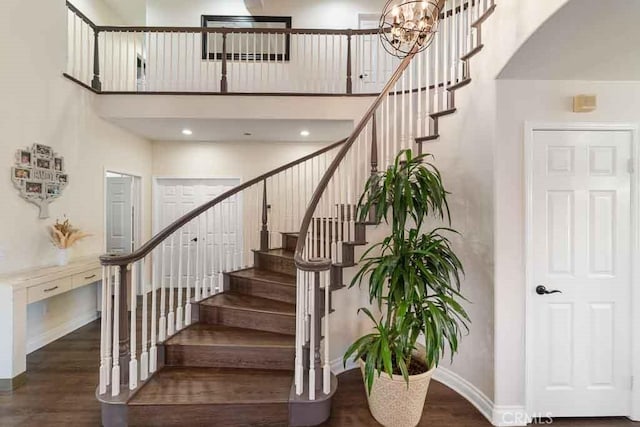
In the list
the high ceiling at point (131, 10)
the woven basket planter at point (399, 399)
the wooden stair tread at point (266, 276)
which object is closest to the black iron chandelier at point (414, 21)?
the woven basket planter at point (399, 399)

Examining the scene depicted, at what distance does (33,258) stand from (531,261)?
179 inches

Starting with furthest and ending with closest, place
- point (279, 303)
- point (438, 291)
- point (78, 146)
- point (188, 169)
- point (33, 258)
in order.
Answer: point (188, 169) → point (78, 146) → point (33, 258) → point (279, 303) → point (438, 291)

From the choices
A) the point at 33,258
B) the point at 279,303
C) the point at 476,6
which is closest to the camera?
the point at 476,6

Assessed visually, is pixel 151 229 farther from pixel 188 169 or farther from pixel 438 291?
pixel 438 291

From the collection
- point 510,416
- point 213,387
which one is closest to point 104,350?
point 213,387

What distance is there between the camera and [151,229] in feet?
17.4

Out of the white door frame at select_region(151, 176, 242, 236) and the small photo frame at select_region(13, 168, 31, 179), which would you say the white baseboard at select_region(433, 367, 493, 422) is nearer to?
the white door frame at select_region(151, 176, 242, 236)

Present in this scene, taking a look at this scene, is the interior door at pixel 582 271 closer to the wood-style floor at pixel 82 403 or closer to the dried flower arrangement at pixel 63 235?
the wood-style floor at pixel 82 403

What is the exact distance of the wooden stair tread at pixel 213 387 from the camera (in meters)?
2.06

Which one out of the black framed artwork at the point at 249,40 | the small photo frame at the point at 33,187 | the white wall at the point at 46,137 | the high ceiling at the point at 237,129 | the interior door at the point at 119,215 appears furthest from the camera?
the black framed artwork at the point at 249,40

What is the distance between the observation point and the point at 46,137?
3340 mm

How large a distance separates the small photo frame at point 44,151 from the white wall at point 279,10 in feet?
10.8

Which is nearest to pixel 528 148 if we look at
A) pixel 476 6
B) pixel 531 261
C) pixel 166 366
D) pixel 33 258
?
pixel 531 261

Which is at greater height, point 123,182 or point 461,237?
point 123,182
